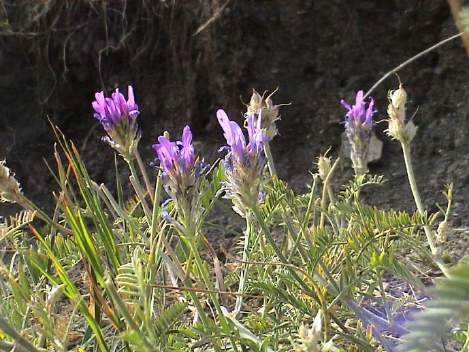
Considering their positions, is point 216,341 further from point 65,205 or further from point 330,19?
point 330,19

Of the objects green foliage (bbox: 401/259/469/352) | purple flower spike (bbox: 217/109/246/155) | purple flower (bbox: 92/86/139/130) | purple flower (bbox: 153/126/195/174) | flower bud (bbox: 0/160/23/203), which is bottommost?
green foliage (bbox: 401/259/469/352)

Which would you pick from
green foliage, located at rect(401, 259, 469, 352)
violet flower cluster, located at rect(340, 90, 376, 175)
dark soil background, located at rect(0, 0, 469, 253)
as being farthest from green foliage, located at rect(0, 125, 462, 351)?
dark soil background, located at rect(0, 0, 469, 253)

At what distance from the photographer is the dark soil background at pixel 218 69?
2.36 m

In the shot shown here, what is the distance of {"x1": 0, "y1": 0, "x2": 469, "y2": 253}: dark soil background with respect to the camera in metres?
2.36

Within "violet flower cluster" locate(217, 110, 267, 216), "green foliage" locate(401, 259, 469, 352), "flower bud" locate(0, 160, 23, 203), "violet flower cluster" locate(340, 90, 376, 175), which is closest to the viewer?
"green foliage" locate(401, 259, 469, 352)

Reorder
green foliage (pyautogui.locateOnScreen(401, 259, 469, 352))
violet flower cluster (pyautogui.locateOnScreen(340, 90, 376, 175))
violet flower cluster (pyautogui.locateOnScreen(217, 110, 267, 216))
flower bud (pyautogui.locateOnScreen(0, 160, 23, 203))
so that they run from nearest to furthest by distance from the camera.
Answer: green foliage (pyautogui.locateOnScreen(401, 259, 469, 352)), violet flower cluster (pyautogui.locateOnScreen(217, 110, 267, 216)), flower bud (pyautogui.locateOnScreen(0, 160, 23, 203)), violet flower cluster (pyautogui.locateOnScreen(340, 90, 376, 175))

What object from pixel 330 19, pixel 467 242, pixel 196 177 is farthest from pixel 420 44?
pixel 196 177

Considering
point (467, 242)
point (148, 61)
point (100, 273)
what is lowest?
point (467, 242)

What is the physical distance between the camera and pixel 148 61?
2635 millimetres

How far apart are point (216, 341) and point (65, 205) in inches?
10.0

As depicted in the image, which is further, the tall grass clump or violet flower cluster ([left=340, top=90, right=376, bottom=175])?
violet flower cluster ([left=340, top=90, right=376, bottom=175])

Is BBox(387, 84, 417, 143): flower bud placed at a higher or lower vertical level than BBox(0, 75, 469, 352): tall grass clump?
higher

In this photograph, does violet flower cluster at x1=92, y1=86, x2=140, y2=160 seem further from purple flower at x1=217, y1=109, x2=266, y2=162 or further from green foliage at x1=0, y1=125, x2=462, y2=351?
purple flower at x1=217, y1=109, x2=266, y2=162

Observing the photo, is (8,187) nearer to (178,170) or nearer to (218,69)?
(178,170)
